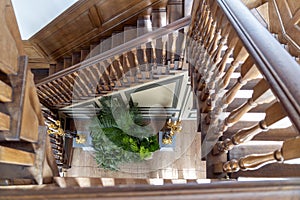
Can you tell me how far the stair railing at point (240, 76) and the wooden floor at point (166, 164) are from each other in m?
2.36

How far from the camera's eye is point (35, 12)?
3.17 metres

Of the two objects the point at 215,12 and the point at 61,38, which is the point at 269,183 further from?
the point at 61,38

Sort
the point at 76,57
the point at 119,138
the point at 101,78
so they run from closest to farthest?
the point at 101,78, the point at 76,57, the point at 119,138

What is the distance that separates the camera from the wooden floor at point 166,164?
467cm

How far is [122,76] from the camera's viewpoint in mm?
3594

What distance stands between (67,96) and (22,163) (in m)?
3.38

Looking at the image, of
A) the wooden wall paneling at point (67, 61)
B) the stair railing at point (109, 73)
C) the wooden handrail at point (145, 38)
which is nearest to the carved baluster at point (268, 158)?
the wooden handrail at point (145, 38)

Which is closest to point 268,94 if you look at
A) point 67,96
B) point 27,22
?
point 27,22

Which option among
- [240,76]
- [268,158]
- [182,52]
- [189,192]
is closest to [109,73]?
[182,52]

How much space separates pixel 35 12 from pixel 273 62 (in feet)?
9.77

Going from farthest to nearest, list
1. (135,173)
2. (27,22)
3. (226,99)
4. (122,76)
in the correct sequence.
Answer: (135,173) → (122,76) → (27,22) → (226,99)

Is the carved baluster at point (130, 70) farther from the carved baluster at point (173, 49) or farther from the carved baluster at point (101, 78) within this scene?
the carved baluster at point (173, 49)

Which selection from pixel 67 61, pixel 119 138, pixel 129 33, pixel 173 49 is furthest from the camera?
pixel 119 138

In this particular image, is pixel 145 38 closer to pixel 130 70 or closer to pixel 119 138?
pixel 130 70
